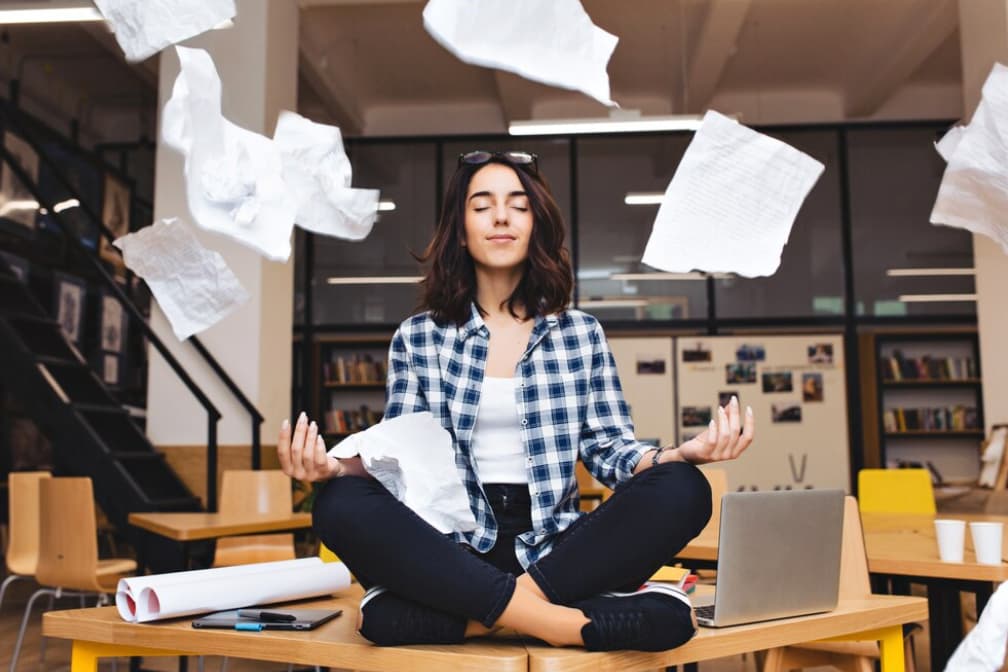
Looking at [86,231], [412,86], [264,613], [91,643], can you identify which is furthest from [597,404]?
[86,231]

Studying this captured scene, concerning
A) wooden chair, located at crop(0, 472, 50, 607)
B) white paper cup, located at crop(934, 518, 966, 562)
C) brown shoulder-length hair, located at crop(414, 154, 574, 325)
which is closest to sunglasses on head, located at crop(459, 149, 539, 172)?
brown shoulder-length hair, located at crop(414, 154, 574, 325)

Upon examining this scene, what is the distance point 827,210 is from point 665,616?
25.3 feet

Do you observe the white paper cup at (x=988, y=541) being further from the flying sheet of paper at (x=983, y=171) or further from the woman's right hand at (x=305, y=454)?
the woman's right hand at (x=305, y=454)

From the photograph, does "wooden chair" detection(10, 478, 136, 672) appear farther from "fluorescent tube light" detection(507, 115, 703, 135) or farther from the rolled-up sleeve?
"fluorescent tube light" detection(507, 115, 703, 135)

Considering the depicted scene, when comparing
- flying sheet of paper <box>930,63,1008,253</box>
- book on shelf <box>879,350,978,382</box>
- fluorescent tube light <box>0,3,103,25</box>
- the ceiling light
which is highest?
fluorescent tube light <box>0,3,103,25</box>

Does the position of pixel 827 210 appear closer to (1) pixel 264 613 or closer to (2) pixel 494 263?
(2) pixel 494 263

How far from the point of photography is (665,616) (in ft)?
4.10

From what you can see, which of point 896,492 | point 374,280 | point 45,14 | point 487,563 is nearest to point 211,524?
point 487,563

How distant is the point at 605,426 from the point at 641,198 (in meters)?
6.92

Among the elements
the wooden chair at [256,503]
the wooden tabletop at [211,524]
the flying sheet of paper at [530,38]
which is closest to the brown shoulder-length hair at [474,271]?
the flying sheet of paper at [530,38]

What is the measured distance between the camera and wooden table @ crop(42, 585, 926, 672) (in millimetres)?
1208

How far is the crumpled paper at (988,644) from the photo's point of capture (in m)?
1.09

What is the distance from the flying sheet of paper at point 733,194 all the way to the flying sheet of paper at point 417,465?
40 cm

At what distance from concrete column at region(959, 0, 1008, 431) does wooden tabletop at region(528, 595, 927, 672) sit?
4.83 m
